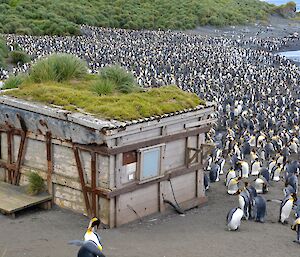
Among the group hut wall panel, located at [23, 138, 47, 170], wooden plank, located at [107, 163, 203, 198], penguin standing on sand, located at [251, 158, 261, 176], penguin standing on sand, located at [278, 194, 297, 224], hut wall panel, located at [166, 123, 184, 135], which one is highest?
hut wall panel, located at [166, 123, 184, 135]

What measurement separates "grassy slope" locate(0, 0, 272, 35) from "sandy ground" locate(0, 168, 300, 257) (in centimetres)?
4190

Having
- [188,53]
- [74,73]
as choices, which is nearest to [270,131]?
[74,73]

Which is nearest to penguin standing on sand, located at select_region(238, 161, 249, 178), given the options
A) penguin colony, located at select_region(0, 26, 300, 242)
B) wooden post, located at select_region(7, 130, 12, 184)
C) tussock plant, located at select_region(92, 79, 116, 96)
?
penguin colony, located at select_region(0, 26, 300, 242)

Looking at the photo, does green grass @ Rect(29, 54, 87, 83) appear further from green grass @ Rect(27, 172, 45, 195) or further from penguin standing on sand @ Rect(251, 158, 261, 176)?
penguin standing on sand @ Rect(251, 158, 261, 176)

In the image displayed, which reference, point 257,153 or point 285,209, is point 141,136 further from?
point 257,153

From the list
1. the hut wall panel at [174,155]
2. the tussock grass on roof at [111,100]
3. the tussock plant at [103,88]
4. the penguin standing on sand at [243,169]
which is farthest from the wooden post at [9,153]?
the penguin standing on sand at [243,169]

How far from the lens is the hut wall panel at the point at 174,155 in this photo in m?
11.9

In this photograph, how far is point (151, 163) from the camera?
1154cm

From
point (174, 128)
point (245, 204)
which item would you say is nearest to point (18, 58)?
point (174, 128)

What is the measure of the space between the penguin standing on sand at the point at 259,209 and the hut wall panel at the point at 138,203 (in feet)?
7.31

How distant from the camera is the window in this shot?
1130 cm

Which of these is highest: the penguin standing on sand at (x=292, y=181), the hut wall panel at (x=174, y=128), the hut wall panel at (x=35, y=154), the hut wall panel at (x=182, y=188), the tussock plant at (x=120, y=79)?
the tussock plant at (x=120, y=79)

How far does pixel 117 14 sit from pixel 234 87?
37110 millimetres

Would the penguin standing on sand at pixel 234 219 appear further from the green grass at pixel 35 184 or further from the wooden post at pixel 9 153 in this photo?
the wooden post at pixel 9 153
